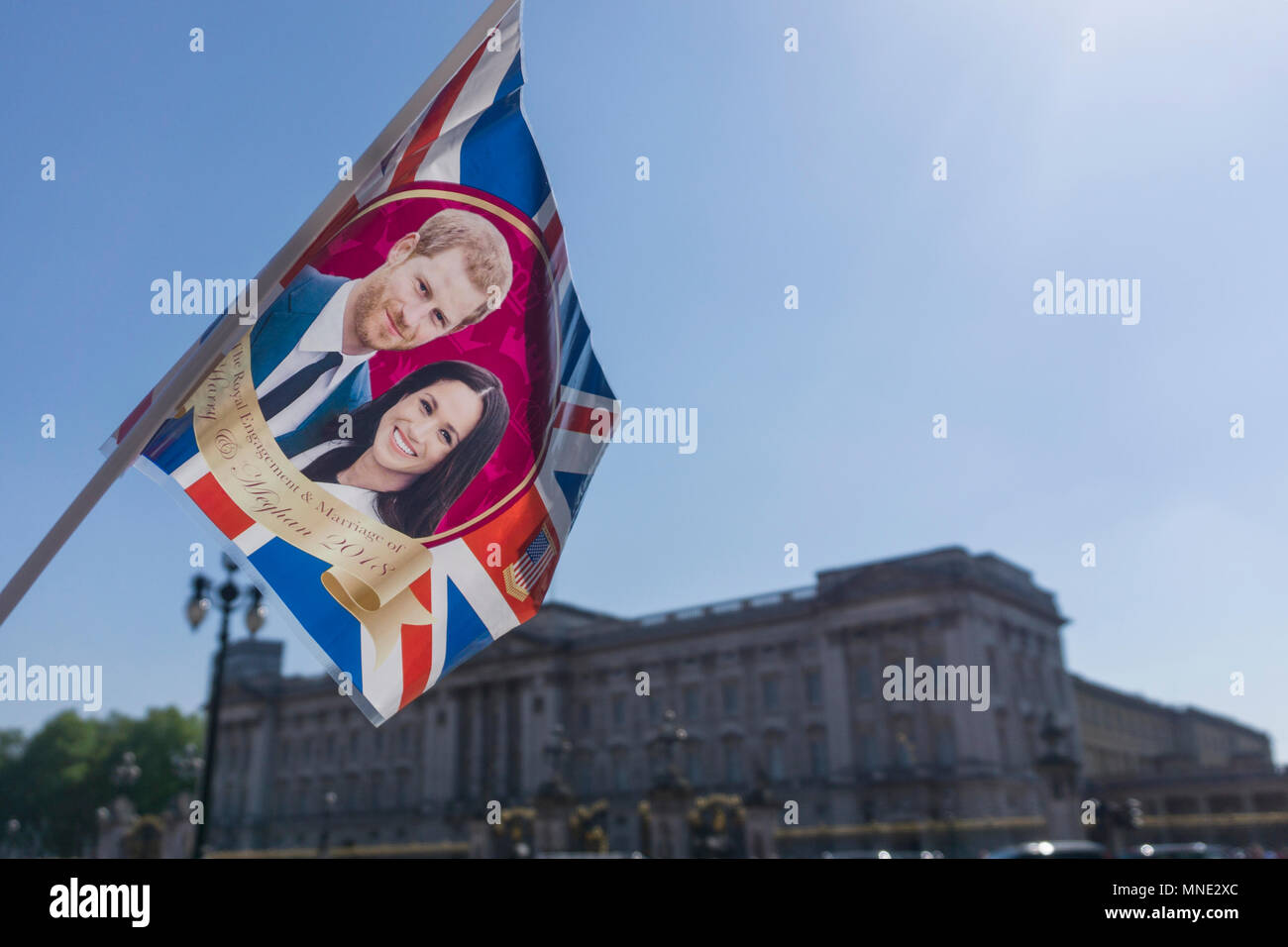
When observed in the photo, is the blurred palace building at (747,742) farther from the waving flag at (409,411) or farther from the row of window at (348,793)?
the waving flag at (409,411)

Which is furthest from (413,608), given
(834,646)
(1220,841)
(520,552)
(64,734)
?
(64,734)

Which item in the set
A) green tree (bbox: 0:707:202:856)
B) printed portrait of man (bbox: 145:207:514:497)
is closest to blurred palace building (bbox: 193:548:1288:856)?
green tree (bbox: 0:707:202:856)

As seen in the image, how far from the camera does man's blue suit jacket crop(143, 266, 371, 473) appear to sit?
201 inches

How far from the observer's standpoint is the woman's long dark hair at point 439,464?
5.43 metres

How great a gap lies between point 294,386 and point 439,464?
2.57 ft

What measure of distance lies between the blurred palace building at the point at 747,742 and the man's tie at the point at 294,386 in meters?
36.7

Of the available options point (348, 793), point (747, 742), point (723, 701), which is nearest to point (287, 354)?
point (747, 742)

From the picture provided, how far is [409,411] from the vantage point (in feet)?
18.2

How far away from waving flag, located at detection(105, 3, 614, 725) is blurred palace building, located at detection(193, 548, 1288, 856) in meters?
36.1

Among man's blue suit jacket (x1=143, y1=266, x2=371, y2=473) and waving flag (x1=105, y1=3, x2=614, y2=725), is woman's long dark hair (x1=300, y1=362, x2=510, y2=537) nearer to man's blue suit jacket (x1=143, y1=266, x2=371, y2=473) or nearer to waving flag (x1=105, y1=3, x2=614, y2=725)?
waving flag (x1=105, y1=3, x2=614, y2=725)

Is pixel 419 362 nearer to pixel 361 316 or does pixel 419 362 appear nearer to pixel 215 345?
pixel 361 316

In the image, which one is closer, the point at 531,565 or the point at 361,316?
the point at 361,316

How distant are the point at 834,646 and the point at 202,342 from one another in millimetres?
67133
